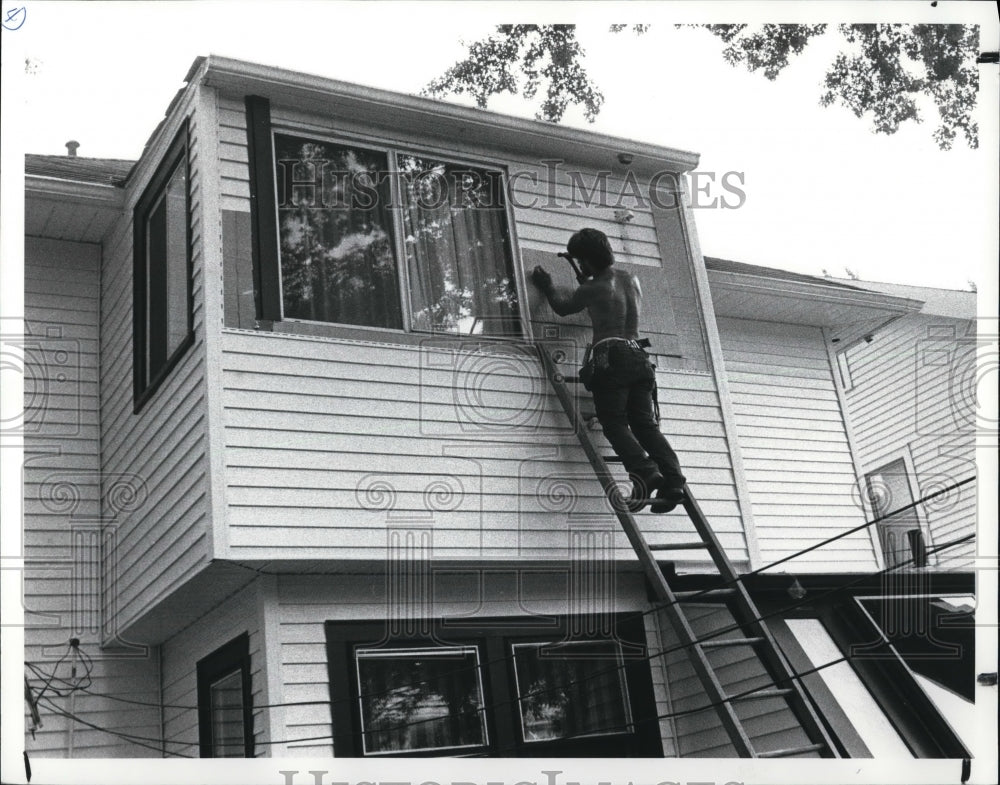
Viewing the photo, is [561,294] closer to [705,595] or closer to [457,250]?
[457,250]

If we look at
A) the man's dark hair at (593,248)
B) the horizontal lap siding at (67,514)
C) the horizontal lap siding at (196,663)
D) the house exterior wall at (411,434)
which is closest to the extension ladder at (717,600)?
the house exterior wall at (411,434)

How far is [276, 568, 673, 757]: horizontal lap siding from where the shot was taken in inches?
223

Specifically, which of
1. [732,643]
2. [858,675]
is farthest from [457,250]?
[858,675]

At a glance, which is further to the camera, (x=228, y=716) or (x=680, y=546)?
(x=680, y=546)

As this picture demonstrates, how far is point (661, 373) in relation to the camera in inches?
278

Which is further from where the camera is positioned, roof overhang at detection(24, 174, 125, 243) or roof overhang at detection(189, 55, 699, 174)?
roof overhang at detection(24, 174, 125, 243)

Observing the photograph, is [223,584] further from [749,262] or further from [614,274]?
[749,262]

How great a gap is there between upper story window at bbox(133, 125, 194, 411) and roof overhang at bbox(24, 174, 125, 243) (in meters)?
0.29

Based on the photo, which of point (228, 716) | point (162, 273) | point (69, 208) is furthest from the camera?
point (69, 208)

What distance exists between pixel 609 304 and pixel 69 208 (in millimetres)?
3165

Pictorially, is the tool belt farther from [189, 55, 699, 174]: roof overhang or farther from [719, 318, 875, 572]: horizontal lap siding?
[719, 318, 875, 572]: horizontal lap siding

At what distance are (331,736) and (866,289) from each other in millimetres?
6056

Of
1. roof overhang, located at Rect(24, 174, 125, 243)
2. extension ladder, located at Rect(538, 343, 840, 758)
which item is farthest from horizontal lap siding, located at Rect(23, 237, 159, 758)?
extension ladder, located at Rect(538, 343, 840, 758)

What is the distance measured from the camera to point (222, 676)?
20.2 ft
